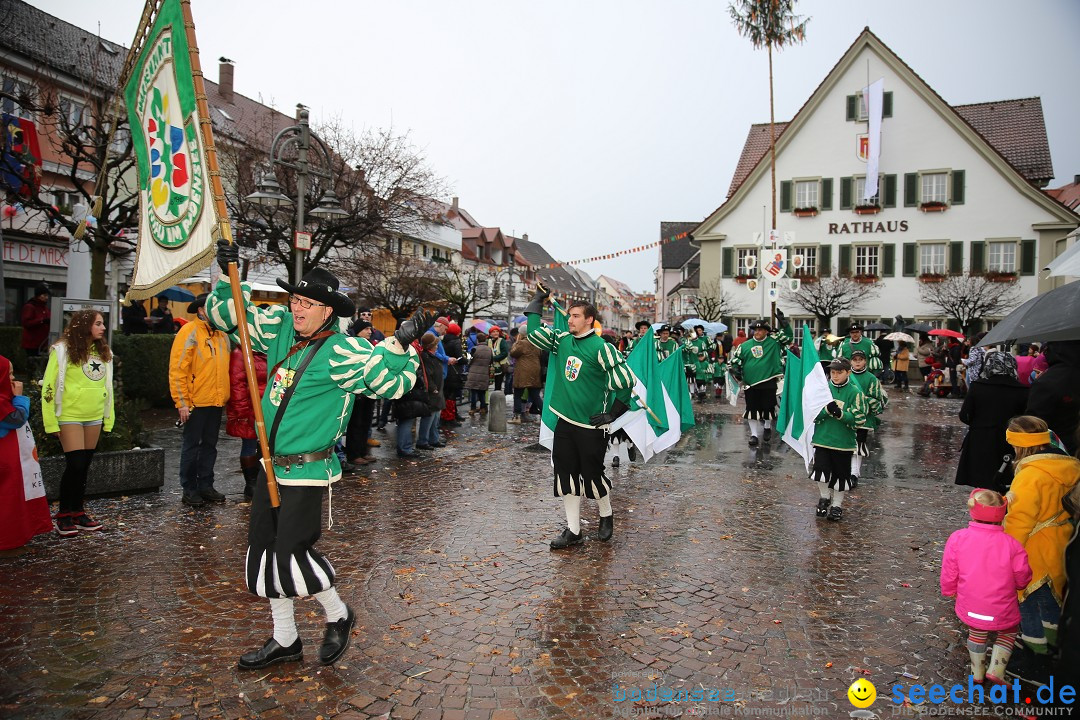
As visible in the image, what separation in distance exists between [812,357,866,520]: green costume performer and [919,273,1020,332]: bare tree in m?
27.7

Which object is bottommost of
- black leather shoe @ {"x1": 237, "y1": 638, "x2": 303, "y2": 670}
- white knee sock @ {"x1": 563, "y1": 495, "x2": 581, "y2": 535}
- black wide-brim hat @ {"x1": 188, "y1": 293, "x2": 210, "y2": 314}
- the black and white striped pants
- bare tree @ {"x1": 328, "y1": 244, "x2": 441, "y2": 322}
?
black leather shoe @ {"x1": 237, "y1": 638, "x2": 303, "y2": 670}

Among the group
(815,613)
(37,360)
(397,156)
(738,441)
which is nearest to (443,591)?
(815,613)

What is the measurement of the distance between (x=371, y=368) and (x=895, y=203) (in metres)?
35.2

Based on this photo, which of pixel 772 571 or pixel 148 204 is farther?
pixel 772 571

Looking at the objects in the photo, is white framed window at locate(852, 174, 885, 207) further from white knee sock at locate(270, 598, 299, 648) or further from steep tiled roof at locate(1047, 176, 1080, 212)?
A: white knee sock at locate(270, 598, 299, 648)

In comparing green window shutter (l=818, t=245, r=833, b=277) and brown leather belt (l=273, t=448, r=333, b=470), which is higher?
green window shutter (l=818, t=245, r=833, b=277)

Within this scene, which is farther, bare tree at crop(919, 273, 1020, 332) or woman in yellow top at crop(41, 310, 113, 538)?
bare tree at crop(919, 273, 1020, 332)

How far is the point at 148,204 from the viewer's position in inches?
173

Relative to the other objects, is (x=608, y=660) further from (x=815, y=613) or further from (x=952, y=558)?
(x=952, y=558)

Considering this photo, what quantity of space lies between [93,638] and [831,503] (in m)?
6.39

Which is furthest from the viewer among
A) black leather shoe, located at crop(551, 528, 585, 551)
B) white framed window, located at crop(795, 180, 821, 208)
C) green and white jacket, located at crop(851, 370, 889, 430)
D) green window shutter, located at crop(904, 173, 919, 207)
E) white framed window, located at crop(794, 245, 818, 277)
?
white framed window, located at crop(795, 180, 821, 208)

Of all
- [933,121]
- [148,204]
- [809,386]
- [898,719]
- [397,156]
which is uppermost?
[933,121]

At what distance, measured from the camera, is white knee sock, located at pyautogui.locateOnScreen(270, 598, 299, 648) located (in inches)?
152

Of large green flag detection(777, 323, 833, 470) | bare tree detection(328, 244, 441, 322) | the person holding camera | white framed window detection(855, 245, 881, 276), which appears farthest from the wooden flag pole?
white framed window detection(855, 245, 881, 276)
